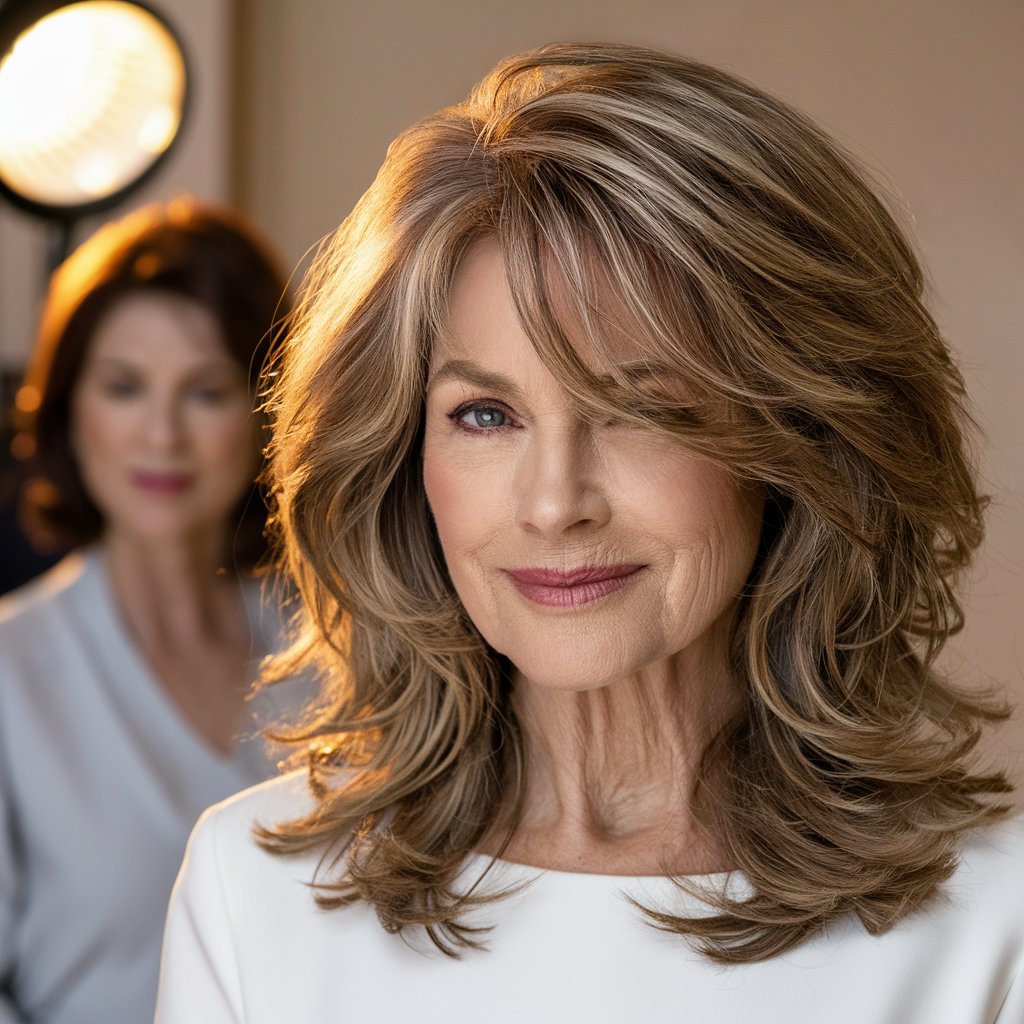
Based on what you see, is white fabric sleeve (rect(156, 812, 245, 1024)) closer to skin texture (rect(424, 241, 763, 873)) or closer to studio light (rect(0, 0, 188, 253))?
skin texture (rect(424, 241, 763, 873))

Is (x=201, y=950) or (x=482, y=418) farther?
(x=201, y=950)

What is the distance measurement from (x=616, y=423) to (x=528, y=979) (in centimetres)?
47

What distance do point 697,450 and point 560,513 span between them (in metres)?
0.12

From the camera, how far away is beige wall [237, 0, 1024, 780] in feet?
7.29

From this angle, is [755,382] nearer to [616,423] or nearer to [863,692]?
[616,423]

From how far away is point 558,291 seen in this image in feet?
3.52

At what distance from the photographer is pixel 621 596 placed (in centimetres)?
112

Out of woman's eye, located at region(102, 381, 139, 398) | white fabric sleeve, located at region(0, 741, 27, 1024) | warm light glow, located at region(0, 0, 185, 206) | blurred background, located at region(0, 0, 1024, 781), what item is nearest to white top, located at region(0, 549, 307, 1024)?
white fabric sleeve, located at region(0, 741, 27, 1024)

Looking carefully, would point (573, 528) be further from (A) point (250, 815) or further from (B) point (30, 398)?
(B) point (30, 398)

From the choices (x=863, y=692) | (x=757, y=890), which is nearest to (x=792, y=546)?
(x=863, y=692)

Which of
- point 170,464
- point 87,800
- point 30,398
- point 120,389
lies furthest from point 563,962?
point 30,398

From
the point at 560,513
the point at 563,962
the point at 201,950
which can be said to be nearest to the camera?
the point at 560,513

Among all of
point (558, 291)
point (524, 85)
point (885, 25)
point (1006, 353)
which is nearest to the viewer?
point (558, 291)

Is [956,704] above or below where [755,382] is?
below
